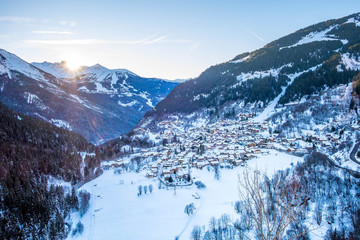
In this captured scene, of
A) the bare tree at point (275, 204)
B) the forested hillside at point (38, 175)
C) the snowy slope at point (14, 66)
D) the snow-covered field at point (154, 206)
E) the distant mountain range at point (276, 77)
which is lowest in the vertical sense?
the snow-covered field at point (154, 206)

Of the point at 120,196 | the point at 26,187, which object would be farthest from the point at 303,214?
the point at 26,187

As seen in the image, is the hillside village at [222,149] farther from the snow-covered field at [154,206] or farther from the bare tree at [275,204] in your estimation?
the bare tree at [275,204]

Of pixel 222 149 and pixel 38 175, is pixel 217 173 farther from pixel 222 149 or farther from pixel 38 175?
pixel 38 175

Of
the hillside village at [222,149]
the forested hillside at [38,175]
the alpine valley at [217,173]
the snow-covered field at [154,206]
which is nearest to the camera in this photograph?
the alpine valley at [217,173]

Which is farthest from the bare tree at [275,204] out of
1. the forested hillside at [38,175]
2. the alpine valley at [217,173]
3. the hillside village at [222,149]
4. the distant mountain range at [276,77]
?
the distant mountain range at [276,77]

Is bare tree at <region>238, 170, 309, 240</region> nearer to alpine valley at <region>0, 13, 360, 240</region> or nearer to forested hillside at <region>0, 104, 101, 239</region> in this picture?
alpine valley at <region>0, 13, 360, 240</region>

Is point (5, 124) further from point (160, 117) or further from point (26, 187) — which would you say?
point (160, 117)

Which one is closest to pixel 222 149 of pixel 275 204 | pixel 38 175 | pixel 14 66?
pixel 38 175
